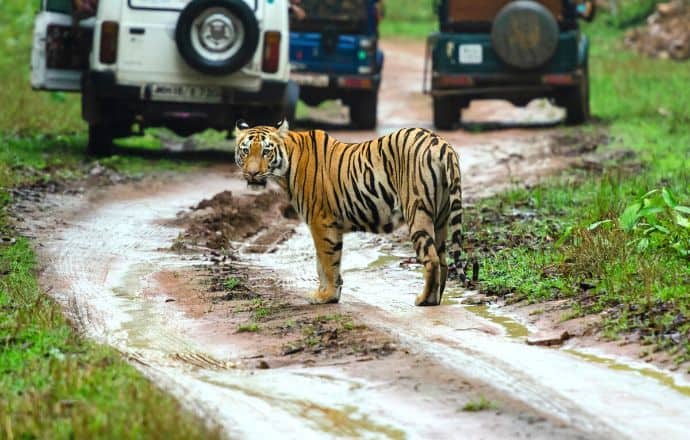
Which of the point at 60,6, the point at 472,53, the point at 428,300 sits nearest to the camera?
the point at 428,300

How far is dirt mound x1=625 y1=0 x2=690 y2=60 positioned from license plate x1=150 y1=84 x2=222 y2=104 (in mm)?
17830

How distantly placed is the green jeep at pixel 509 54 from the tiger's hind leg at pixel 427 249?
436 inches

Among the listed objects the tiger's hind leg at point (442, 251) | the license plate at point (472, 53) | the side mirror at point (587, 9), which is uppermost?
the side mirror at point (587, 9)

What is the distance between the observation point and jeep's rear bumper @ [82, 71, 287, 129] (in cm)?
1522

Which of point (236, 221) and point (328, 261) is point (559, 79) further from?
point (328, 261)

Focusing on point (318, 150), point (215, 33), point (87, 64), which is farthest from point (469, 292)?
point (87, 64)

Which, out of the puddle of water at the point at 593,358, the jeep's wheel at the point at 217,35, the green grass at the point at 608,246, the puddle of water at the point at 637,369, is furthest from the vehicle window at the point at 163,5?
the puddle of water at the point at 637,369

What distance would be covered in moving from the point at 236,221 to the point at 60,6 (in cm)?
480

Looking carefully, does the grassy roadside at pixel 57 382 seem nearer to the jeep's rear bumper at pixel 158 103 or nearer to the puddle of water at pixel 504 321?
the puddle of water at pixel 504 321

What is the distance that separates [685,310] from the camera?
24.8 ft

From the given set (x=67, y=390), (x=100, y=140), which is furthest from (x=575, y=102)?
(x=67, y=390)

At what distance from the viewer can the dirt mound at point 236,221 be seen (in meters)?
11.4

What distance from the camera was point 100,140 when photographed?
1614 cm

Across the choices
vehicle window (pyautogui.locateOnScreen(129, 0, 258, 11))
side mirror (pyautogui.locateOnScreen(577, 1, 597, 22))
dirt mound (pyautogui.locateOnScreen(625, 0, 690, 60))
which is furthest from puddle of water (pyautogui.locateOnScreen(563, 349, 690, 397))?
dirt mound (pyautogui.locateOnScreen(625, 0, 690, 60))
